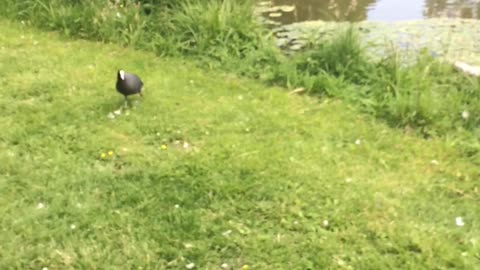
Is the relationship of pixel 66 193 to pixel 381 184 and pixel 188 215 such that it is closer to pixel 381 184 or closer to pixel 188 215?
pixel 188 215

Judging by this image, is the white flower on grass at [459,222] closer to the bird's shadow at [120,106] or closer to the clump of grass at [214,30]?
the bird's shadow at [120,106]

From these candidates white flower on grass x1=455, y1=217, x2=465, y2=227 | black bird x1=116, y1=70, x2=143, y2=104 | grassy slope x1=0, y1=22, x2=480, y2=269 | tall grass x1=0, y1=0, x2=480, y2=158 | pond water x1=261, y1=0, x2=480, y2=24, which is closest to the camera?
grassy slope x1=0, y1=22, x2=480, y2=269

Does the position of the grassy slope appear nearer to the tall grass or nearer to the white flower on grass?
the white flower on grass

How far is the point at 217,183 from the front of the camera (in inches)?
151

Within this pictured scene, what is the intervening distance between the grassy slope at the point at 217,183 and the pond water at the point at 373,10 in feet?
7.04

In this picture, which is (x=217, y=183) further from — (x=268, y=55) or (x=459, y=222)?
(x=268, y=55)

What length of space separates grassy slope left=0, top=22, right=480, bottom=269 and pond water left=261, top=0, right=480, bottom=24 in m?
2.14

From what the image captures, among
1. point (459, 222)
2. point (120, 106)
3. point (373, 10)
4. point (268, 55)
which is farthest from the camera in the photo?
point (373, 10)

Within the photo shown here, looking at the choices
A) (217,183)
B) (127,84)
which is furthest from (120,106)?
(217,183)

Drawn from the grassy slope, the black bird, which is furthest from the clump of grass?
the black bird

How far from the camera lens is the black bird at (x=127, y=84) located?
14.7 feet

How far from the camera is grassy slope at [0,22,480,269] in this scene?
10.9 feet

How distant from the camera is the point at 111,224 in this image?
352 cm

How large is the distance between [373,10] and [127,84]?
3832 millimetres
